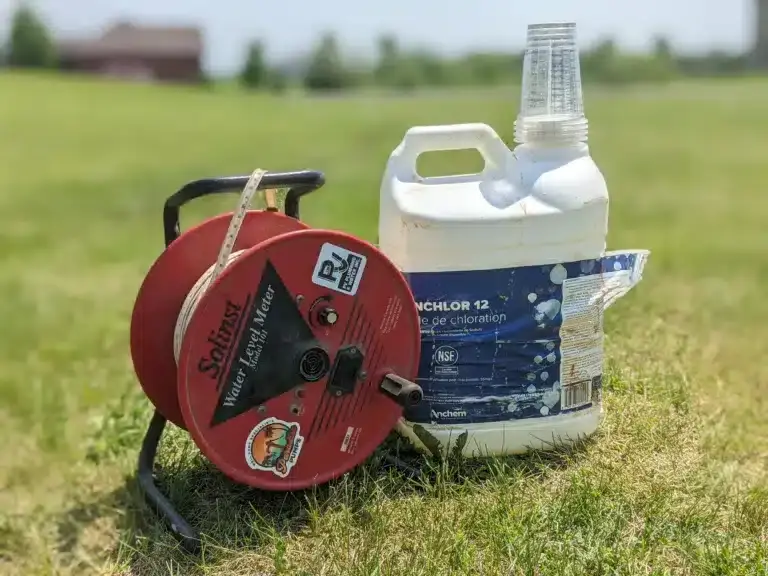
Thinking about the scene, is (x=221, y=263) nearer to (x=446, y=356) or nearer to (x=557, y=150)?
(x=446, y=356)

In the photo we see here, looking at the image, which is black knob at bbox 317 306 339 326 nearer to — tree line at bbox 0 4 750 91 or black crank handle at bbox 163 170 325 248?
black crank handle at bbox 163 170 325 248

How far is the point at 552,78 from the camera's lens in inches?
116

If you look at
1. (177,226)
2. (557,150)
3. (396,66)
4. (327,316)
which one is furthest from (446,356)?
(396,66)

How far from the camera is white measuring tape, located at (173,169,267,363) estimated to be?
2543 millimetres

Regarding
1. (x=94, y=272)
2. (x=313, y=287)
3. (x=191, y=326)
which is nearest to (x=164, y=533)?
(x=191, y=326)

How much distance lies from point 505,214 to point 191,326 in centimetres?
96

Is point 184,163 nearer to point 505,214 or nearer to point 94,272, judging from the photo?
point 94,272

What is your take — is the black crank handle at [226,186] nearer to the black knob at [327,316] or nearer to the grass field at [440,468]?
the black knob at [327,316]

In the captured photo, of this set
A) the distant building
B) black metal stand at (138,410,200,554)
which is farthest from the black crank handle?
the distant building

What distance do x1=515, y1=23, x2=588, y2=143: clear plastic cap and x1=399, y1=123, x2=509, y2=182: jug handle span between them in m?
0.10

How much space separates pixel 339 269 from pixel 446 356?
1.52ft

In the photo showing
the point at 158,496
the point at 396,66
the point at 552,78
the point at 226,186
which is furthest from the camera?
the point at 396,66

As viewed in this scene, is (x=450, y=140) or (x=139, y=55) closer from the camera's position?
(x=450, y=140)

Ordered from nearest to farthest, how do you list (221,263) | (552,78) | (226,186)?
(221,263) → (226,186) → (552,78)
